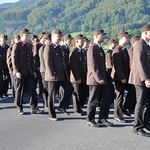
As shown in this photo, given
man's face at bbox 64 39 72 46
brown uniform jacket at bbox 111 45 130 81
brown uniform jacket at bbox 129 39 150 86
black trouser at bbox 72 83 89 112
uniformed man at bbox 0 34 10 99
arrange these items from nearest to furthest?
brown uniform jacket at bbox 129 39 150 86 → brown uniform jacket at bbox 111 45 130 81 → black trouser at bbox 72 83 89 112 → man's face at bbox 64 39 72 46 → uniformed man at bbox 0 34 10 99

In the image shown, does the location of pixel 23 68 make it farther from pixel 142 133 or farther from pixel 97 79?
pixel 142 133

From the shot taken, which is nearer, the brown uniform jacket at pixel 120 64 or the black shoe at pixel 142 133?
the black shoe at pixel 142 133

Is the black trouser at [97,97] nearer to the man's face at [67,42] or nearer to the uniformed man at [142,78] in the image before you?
the uniformed man at [142,78]

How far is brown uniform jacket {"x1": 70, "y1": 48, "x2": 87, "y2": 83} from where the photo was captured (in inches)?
310

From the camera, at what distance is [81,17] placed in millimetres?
179875

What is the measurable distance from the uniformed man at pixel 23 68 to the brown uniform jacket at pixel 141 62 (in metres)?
3.03

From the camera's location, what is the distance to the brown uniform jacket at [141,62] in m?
5.69

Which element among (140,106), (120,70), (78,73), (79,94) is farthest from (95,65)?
(79,94)

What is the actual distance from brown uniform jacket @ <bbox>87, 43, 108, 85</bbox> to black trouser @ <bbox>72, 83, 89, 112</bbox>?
1.45m

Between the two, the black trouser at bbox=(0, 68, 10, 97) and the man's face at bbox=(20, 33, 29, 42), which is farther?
the black trouser at bbox=(0, 68, 10, 97)

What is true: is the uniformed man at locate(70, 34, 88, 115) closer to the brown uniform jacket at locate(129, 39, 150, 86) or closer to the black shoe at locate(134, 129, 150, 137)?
the black shoe at locate(134, 129, 150, 137)

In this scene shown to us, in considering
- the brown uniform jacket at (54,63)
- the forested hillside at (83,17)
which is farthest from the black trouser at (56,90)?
the forested hillside at (83,17)

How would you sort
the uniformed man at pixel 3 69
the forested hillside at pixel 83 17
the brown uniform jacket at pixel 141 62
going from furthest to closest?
the forested hillside at pixel 83 17 < the uniformed man at pixel 3 69 < the brown uniform jacket at pixel 141 62

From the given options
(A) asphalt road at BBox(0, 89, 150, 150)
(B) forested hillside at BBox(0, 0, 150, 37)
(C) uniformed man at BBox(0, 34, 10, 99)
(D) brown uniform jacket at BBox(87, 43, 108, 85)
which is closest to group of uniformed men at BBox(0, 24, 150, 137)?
(D) brown uniform jacket at BBox(87, 43, 108, 85)
